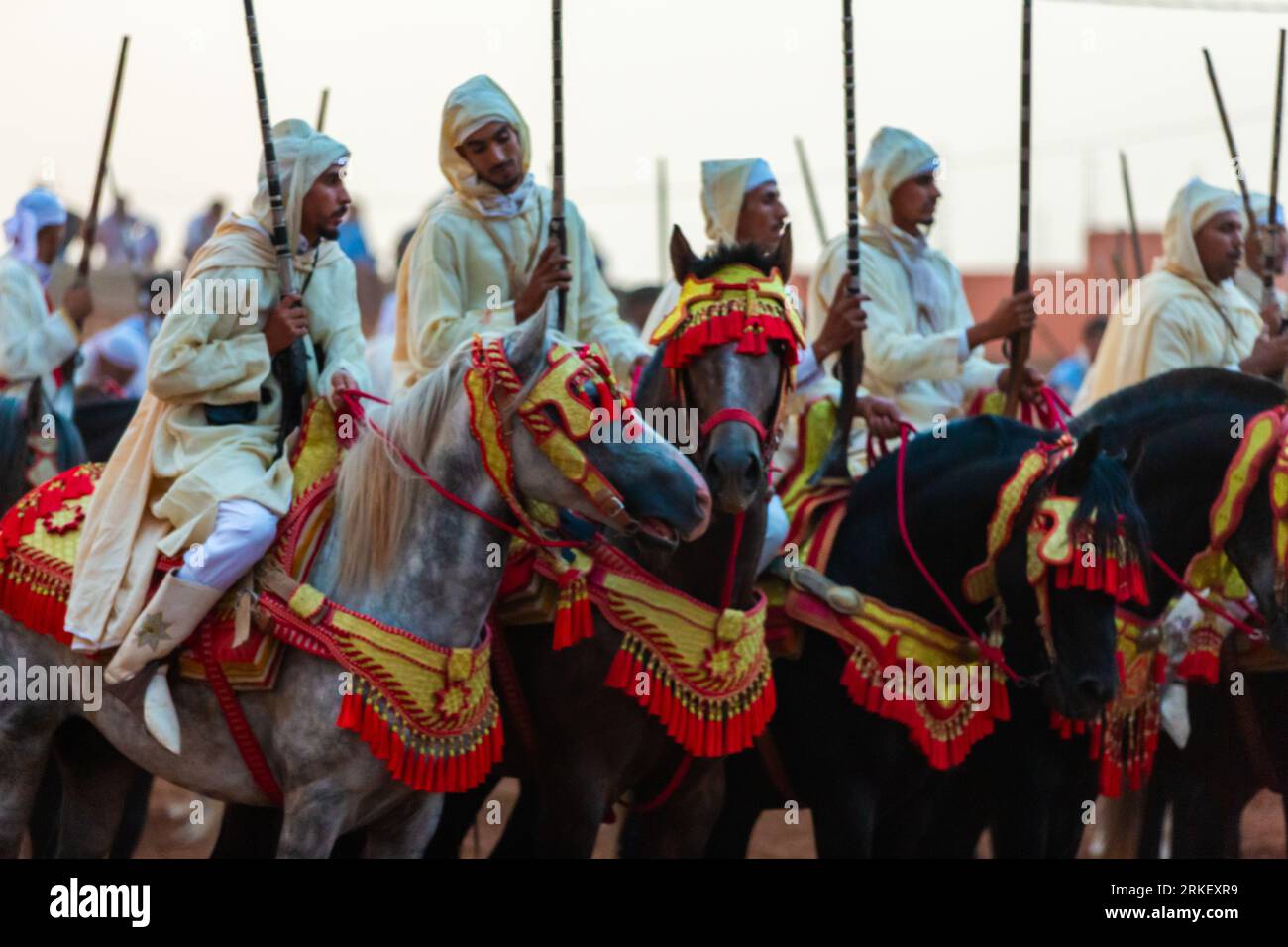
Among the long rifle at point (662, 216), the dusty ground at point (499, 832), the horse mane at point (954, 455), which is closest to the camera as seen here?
the horse mane at point (954, 455)

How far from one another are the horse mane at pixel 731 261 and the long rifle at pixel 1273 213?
3.11 m

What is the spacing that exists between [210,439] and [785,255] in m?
1.85

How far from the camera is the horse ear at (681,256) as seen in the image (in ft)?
21.8

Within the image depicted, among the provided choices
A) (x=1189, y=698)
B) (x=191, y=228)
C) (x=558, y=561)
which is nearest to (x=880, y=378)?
(x=1189, y=698)

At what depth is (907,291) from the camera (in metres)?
8.25

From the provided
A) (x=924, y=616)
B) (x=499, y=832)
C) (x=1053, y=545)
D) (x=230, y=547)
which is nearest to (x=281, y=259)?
(x=230, y=547)

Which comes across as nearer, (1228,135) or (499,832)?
(1228,135)

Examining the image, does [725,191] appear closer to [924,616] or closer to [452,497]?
[924,616]

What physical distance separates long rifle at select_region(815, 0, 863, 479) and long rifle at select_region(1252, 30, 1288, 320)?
2218 millimetres

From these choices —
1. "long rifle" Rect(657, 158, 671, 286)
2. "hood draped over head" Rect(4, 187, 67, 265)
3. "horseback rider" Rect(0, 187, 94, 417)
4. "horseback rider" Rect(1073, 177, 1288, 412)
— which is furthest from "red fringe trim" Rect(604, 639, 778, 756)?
"long rifle" Rect(657, 158, 671, 286)

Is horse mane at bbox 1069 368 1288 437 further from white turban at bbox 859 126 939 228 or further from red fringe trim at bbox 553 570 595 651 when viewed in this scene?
red fringe trim at bbox 553 570 595 651

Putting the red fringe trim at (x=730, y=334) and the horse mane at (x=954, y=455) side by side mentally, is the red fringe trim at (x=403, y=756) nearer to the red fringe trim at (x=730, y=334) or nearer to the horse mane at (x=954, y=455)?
the red fringe trim at (x=730, y=334)

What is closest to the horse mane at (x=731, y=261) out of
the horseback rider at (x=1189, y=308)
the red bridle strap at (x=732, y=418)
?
the red bridle strap at (x=732, y=418)

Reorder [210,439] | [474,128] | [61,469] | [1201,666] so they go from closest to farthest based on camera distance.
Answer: [210,439]
[474,128]
[1201,666]
[61,469]
